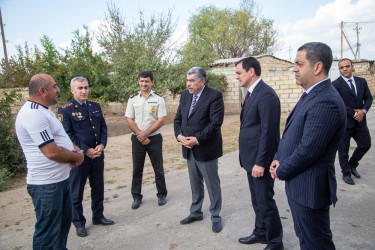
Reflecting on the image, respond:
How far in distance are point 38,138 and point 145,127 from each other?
2.15 m

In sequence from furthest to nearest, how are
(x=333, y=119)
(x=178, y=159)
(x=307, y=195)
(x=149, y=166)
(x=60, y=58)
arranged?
(x=60, y=58) < (x=178, y=159) < (x=149, y=166) < (x=307, y=195) < (x=333, y=119)

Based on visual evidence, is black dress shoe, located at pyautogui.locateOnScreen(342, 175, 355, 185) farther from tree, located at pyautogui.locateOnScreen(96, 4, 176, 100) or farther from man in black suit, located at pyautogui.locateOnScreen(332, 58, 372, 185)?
tree, located at pyautogui.locateOnScreen(96, 4, 176, 100)

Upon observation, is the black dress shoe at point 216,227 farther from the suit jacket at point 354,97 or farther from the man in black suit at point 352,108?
the suit jacket at point 354,97

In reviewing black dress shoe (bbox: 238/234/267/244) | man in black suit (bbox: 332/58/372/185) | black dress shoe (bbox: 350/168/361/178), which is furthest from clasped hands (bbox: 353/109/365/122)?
black dress shoe (bbox: 238/234/267/244)

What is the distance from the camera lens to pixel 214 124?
345 cm

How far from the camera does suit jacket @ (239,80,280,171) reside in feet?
9.05

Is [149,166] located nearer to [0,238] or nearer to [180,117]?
[180,117]

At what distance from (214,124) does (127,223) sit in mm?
1884

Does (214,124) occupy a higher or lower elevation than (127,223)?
higher

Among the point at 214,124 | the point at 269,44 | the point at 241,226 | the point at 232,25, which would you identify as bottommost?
the point at 241,226

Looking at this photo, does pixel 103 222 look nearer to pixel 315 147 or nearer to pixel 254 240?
pixel 254 240

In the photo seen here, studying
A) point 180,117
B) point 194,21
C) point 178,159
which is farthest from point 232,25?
point 180,117

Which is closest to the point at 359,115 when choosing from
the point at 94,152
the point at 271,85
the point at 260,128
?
the point at 260,128

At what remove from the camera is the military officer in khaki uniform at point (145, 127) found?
4402 millimetres
